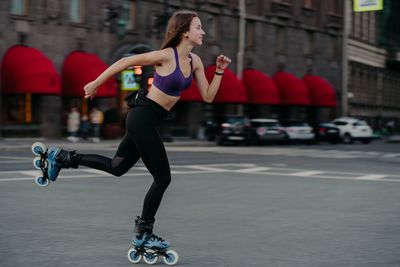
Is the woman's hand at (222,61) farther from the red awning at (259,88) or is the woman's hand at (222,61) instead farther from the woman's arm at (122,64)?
the red awning at (259,88)

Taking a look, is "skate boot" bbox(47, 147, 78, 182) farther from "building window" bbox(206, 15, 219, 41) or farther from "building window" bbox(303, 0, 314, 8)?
"building window" bbox(303, 0, 314, 8)

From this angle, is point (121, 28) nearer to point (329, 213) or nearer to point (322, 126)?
point (322, 126)

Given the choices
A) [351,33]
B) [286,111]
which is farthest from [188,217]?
[351,33]

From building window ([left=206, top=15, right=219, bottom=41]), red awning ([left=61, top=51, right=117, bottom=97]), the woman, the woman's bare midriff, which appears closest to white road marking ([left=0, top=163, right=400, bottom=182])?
the woman

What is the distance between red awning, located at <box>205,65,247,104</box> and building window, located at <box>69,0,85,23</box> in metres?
7.64

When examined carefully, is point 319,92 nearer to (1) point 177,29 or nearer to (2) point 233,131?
(2) point 233,131

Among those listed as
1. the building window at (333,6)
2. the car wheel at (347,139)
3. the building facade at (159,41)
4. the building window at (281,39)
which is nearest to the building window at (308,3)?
the building facade at (159,41)

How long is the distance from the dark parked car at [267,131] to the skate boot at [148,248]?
95.8ft

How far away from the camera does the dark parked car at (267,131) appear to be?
35219 mm

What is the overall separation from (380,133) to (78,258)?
179ft

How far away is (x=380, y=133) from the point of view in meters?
58.9

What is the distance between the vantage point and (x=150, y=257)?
237 inches

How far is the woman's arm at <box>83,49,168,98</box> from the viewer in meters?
5.81

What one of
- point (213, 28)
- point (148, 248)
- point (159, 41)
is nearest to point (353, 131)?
point (213, 28)
